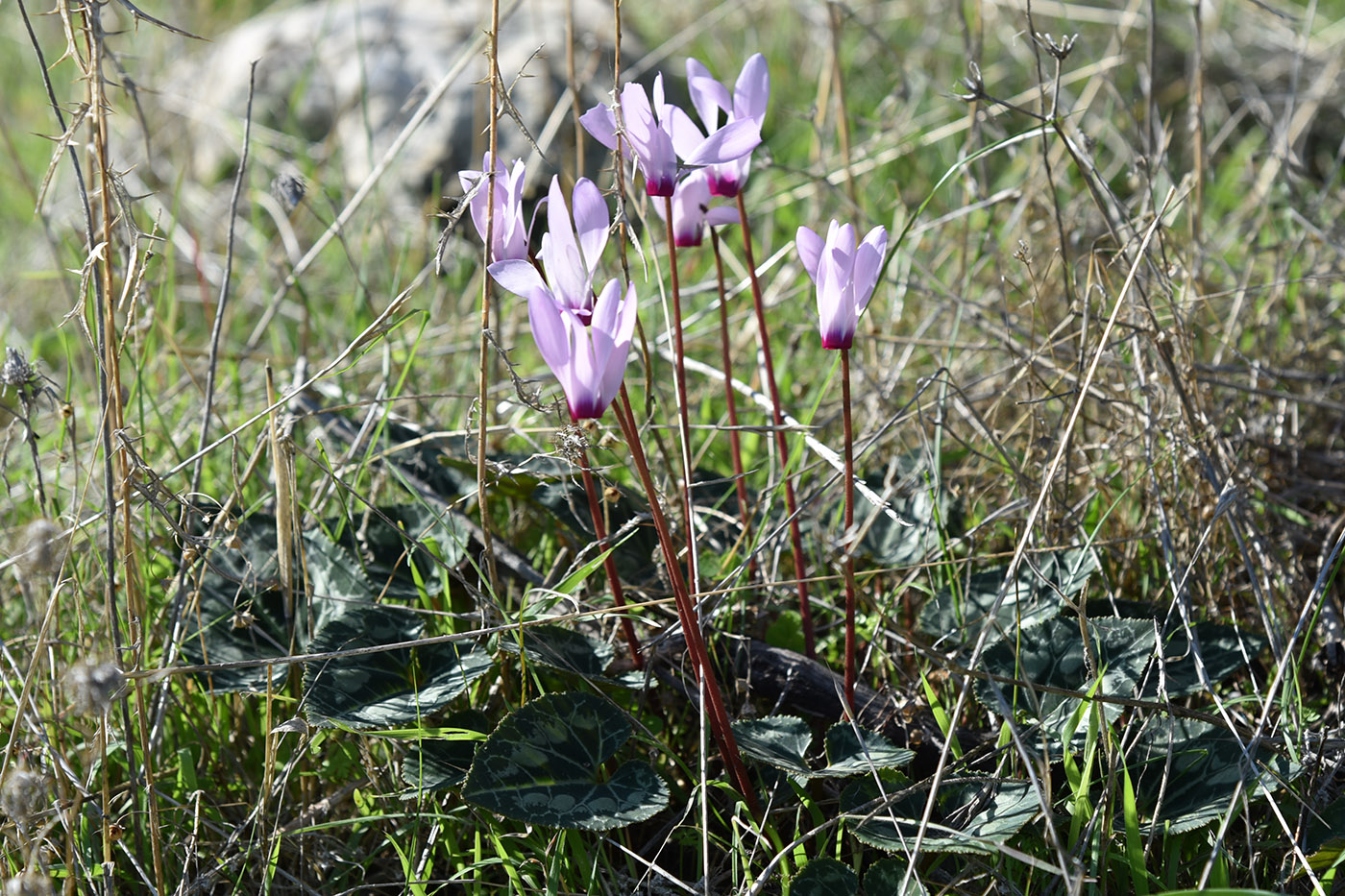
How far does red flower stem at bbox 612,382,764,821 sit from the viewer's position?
1.07 meters

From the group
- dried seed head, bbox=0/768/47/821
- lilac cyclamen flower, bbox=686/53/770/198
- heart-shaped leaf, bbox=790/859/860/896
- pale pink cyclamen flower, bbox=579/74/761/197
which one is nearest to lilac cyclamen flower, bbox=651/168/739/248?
lilac cyclamen flower, bbox=686/53/770/198

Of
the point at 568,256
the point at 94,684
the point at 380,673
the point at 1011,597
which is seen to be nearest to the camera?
the point at 94,684

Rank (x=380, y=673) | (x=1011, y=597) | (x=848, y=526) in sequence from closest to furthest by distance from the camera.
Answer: (x=848, y=526) < (x=380, y=673) < (x=1011, y=597)

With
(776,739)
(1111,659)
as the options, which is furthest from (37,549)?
(1111,659)

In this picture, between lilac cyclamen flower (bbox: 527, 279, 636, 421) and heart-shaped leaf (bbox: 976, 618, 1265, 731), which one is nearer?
lilac cyclamen flower (bbox: 527, 279, 636, 421)

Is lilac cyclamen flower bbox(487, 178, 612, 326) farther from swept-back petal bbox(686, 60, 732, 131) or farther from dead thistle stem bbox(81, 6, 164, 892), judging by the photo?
dead thistle stem bbox(81, 6, 164, 892)

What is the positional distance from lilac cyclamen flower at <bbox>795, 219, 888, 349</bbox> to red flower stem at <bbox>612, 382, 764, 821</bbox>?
0.22 m

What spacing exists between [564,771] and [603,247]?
633mm

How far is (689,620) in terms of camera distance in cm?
116

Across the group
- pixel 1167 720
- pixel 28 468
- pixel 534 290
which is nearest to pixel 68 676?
pixel 534 290

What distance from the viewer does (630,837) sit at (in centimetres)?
142

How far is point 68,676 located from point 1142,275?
167 centimetres

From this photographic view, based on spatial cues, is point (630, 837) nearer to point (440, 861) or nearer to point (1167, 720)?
point (440, 861)

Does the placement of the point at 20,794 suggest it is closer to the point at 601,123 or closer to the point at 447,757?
the point at 447,757
